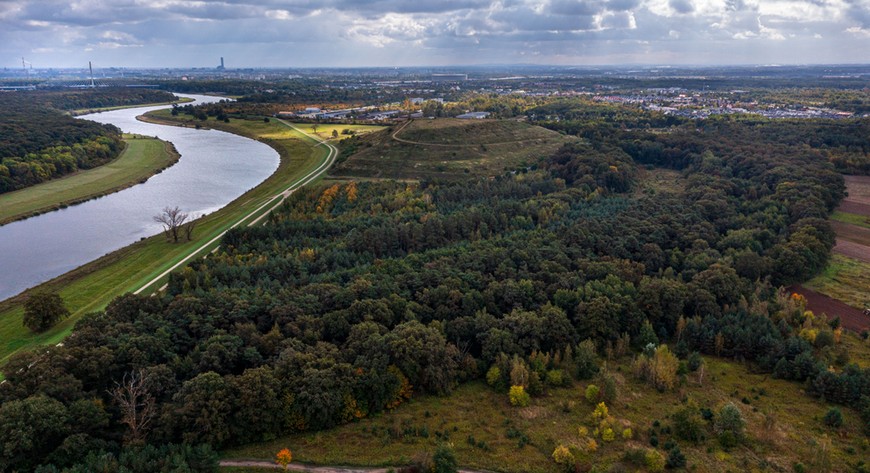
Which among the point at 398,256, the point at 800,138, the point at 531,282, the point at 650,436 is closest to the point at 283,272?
the point at 398,256

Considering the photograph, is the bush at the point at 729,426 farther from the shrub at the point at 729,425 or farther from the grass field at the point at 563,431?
the grass field at the point at 563,431

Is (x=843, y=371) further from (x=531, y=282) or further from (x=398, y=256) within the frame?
(x=398, y=256)

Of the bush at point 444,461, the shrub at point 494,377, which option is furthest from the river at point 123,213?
the bush at point 444,461

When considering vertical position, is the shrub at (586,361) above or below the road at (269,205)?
below

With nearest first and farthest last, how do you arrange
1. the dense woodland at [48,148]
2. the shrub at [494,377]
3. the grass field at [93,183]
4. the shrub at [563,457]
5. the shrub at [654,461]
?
the shrub at [654,461] → the shrub at [563,457] → the shrub at [494,377] → the grass field at [93,183] → the dense woodland at [48,148]

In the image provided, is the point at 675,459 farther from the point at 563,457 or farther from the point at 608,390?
the point at 608,390
